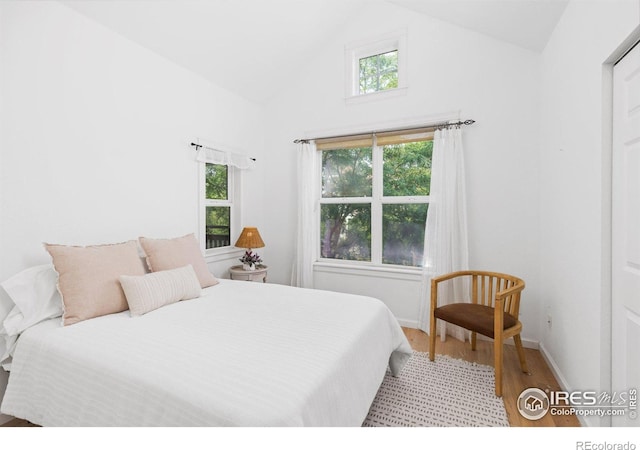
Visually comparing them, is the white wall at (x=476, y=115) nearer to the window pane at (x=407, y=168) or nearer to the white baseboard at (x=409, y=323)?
the white baseboard at (x=409, y=323)

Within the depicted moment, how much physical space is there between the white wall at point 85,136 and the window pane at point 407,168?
6.71 ft

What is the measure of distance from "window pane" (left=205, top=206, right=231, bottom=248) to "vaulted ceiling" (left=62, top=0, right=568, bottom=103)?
1404 millimetres

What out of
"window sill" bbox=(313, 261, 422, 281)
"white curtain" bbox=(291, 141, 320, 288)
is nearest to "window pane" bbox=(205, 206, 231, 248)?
"white curtain" bbox=(291, 141, 320, 288)

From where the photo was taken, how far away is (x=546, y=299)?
258cm

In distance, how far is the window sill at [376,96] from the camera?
129 inches

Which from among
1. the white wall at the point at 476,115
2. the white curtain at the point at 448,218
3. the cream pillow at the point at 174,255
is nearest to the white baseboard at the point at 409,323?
the white wall at the point at 476,115

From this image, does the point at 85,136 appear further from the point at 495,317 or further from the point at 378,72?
the point at 495,317

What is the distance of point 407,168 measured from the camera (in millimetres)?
3355

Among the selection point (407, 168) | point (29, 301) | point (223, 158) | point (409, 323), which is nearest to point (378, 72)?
point (407, 168)

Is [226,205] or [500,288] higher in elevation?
[226,205]

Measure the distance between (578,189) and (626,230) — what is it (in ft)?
1.68

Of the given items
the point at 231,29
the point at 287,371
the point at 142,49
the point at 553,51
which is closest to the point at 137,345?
the point at 287,371

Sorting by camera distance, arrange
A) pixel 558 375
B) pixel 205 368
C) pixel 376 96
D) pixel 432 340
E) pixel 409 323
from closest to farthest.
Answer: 1. pixel 205 368
2. pixel 558 375
3. pixel 432 340
4. pixel 409 323
5. pixel 376 96
